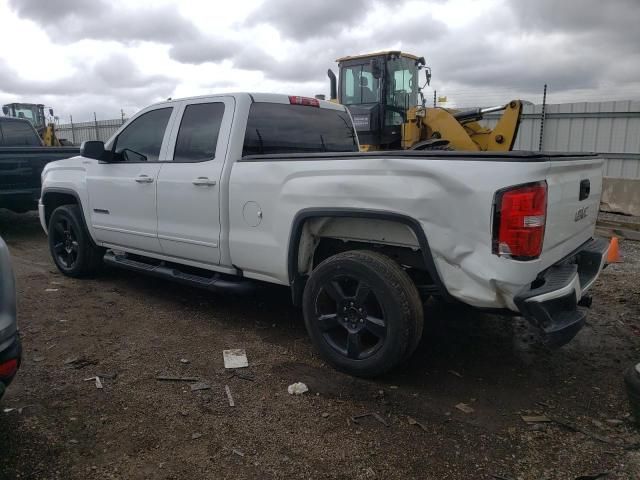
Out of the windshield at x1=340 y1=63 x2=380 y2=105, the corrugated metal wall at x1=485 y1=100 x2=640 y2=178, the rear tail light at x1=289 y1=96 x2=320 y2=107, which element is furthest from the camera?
the corrugated metal wall at x1=485 y1=100 x2=640 y2=178

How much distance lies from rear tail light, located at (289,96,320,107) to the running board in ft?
5.59

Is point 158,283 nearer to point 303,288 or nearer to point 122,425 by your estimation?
point 303,288

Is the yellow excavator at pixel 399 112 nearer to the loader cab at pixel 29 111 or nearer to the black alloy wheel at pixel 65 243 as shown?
the black alloy wheel at pixel 65 243

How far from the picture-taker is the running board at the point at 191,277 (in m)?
4.36

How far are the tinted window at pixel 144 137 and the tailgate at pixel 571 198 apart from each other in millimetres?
3432

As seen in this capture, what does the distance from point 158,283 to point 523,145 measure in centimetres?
1169

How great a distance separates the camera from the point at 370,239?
3.66m

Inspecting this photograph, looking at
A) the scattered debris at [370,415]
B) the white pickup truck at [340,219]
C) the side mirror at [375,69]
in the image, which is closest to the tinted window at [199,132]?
the white pickup truck at [340,219]

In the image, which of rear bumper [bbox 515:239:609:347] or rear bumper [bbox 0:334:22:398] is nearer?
rear bumper [bbox 0:334:22:398]

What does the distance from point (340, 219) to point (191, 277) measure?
169 centimetres

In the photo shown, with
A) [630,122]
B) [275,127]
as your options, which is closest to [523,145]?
[630,122]

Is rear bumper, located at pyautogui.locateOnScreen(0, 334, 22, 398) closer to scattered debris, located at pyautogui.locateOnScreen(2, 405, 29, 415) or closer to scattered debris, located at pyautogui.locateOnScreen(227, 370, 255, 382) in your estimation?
scattered debris, located at pyautogui.locateOnScreen(2, 405, 29, 415)

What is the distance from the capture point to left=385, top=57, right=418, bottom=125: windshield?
11.4 metres

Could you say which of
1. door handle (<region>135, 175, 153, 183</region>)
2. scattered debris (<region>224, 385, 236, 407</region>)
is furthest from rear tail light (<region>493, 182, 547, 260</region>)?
door handle (<region>135, 175, 153, 183</region>)
